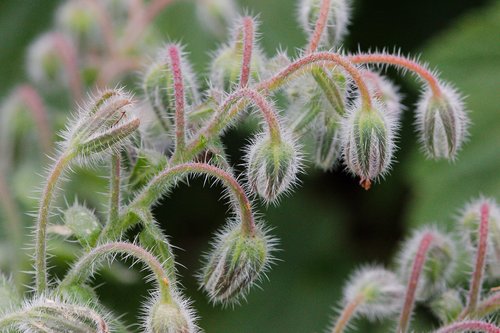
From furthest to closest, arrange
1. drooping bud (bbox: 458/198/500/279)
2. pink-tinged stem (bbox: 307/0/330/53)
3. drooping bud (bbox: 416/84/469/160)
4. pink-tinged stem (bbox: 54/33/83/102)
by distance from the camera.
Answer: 1. pink-tinged stem (bbox: 54/33/83/102)
2. drooping bud (bbox: 458/198/500/279)
3. drooping bud (bbox: 416/84/469/160)
4. pink-tinged stem (bbox: 307/0/330/53)

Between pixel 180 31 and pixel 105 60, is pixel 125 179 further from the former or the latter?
pixel 180 31

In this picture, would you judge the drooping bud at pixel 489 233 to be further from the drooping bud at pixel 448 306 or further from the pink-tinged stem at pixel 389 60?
the pink-tinged stem at pixel 389 60

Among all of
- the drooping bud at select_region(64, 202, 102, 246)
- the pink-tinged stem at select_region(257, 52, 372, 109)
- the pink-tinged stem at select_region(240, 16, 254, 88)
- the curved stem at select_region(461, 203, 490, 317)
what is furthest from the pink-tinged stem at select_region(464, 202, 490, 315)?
the drooping bud at select_region(64, 202, 102, 246)

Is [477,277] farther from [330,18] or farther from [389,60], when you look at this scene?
[330,18]

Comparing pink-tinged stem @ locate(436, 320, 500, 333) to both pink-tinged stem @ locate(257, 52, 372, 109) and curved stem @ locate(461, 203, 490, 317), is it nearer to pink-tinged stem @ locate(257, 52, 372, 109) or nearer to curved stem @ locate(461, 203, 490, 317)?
curved stem @ locate(461, 203, 490, 317)

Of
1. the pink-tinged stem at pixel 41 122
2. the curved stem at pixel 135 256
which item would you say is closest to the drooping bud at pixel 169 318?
the curved stem at pixel 135 256

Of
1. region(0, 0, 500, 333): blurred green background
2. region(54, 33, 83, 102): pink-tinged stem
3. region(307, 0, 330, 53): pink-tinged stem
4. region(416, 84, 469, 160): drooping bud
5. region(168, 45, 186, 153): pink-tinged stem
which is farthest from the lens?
region(0, 0, 500, 333): blurred green background

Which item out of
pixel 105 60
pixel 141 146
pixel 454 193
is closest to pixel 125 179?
pixel 141 146
